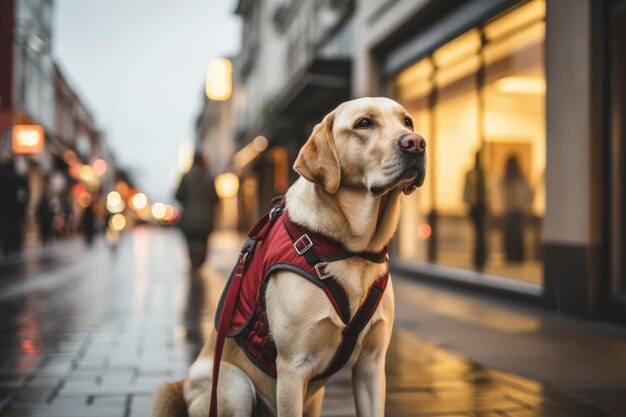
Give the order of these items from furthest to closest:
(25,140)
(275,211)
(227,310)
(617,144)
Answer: (25,140) → (617,144) → (275,211) → (227,310)

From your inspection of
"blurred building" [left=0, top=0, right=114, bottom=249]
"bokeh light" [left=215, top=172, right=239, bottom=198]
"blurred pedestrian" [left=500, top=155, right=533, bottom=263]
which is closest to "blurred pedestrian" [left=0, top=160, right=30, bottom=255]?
"blurred building" [left=0, top=0, right=114, bottom=249]

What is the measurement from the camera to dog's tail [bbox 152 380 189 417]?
2695 millimetres

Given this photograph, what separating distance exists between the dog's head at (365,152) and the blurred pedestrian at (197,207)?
27.6 feet

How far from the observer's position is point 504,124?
937 centimetres

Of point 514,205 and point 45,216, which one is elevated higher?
point 514,205

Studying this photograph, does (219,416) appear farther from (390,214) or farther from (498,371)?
(498,371)

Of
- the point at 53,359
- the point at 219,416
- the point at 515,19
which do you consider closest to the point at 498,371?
the point at 219,416

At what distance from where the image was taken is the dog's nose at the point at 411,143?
2.35 metres

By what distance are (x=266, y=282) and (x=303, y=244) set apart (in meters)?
0.23

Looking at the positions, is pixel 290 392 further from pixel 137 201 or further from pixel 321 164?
pixel 137 201

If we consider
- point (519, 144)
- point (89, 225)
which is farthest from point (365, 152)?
point (89, 225)

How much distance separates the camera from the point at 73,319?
21.5 ft

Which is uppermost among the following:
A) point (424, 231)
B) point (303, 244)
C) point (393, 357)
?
point (303, 244)

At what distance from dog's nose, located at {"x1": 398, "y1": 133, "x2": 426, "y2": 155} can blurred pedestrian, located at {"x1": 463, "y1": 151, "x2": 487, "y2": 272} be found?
24.7 ft
